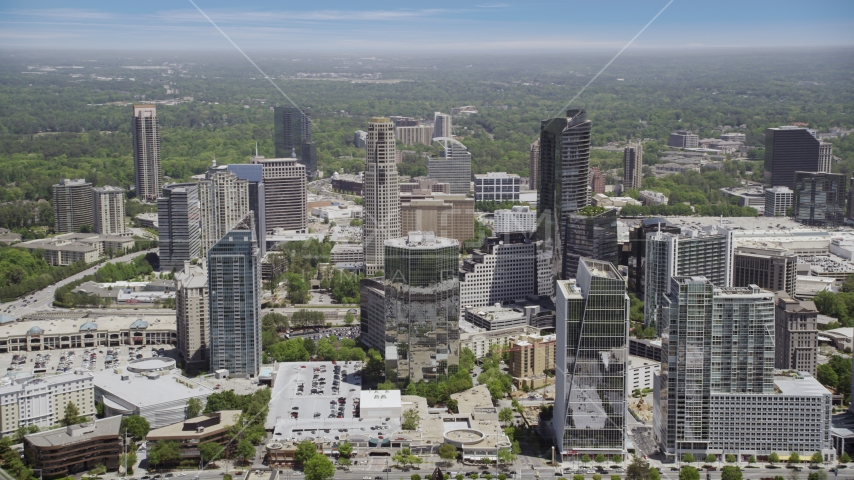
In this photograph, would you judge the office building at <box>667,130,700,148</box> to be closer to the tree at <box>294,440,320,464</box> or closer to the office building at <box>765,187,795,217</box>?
the office building at <box>765,187,795,217</box>

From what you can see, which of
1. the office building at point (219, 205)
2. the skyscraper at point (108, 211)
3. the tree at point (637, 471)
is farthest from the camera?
the skyscraper at point (108, 211)

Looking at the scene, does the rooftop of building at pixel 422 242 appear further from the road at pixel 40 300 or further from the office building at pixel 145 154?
the office building at pixel 145 154

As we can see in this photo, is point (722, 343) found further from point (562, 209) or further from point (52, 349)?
point (52, 349)

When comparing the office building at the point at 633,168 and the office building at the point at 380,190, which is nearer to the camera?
the office building at the point at 380,190

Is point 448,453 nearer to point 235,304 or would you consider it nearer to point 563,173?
point 235,304

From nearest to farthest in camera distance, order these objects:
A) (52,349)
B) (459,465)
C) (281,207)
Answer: (459,465)
(52,349)
(281,207)

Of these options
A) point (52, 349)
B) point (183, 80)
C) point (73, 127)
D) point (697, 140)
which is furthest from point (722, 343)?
point (73, 127)

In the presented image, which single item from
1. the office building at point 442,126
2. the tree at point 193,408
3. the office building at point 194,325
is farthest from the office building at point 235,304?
the office building at point 442,126
